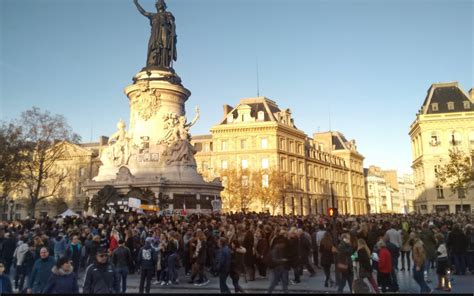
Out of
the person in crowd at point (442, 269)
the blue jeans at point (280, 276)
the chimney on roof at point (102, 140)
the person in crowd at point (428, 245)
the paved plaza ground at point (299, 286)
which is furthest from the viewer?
the chimney on roof at point (102, 140)

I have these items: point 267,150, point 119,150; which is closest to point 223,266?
point 119,150

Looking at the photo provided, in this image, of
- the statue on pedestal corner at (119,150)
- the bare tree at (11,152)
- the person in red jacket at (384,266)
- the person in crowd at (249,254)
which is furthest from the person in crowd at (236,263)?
the bare tree at (11,152)

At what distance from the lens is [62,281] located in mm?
7184

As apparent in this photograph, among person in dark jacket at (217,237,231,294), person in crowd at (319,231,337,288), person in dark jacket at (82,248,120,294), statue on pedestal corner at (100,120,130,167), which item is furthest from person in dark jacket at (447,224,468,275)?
statue on pedestal corner at (100,120,130,167)

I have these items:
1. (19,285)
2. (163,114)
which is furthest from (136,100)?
(19,285)

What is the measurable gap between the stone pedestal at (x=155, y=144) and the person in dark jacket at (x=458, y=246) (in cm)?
1665

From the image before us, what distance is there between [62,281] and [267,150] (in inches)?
2501

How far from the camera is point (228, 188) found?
6128 centimetres

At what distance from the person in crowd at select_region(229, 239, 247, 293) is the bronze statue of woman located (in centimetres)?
2154

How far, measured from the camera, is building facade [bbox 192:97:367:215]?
70500 mm

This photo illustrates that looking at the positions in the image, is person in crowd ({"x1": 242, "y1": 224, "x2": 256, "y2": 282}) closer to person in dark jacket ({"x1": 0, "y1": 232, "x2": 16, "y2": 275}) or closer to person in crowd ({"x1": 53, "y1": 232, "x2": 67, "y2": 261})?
person in crowd ({"x1": 53, "y1": 232, "x2": 67, "y2": 261})

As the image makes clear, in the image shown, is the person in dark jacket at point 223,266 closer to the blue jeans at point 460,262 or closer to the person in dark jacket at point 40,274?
the person in dark jacket at point 40,274

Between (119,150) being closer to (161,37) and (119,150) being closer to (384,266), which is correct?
(161,37)

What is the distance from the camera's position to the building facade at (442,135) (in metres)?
72.1
